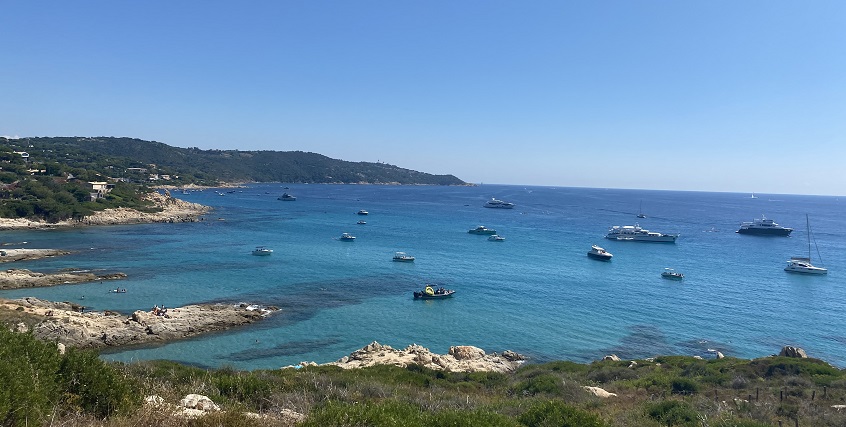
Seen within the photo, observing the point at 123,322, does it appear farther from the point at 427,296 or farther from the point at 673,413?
the point at 673,413

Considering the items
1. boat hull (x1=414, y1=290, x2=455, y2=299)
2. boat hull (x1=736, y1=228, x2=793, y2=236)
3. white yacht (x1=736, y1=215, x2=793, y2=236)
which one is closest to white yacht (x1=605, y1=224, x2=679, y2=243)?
white yacht (x1=736, y1=215, x2=793, y2=236)

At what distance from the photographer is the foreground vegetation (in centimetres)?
644

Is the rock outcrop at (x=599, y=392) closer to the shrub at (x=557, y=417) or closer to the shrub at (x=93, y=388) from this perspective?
the shrub at (x=557, y=417)

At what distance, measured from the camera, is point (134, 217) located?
75438mm

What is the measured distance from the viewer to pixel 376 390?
12484mm

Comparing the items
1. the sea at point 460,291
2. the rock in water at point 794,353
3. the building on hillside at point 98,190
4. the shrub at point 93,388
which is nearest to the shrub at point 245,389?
the shrub at point 93,388

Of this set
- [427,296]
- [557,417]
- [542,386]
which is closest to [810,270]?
[427,296]

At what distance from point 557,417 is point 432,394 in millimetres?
5167

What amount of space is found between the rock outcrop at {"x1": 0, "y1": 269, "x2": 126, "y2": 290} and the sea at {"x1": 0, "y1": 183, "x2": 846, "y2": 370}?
1.62 metres

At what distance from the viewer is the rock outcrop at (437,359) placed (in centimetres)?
2208

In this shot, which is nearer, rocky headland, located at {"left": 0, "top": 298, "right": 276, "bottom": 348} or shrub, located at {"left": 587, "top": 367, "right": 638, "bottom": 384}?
shrub, located at {"left": 587, "top": 367, "right": 638, "bottom": 384}

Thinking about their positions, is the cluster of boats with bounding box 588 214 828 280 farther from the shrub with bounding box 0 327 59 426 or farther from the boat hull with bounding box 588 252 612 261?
the shrub with bounding box 0 327 59 426

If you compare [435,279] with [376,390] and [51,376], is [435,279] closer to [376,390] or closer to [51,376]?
[376,390]

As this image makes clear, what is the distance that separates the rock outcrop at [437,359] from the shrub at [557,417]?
1259 cm
